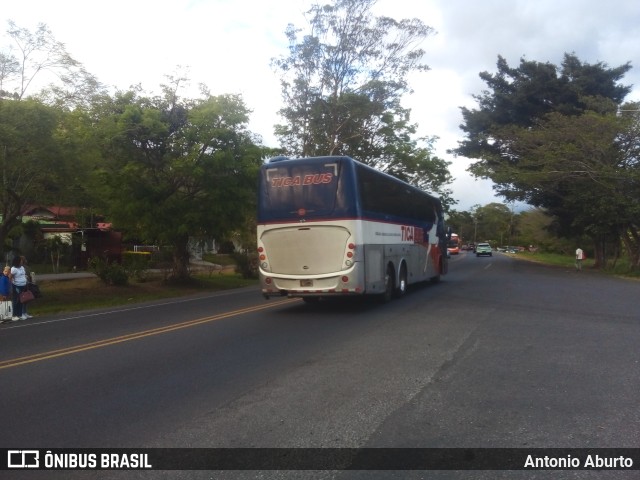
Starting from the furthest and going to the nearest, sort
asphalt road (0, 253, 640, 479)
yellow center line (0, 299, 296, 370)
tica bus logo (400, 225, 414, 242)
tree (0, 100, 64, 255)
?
tica bus logo (400, 225, 414, 242)
tree (0, 100, 64, 255)
yellow center line (0, 299, 296, 370)
asphalt road (0, 253, 640, 479)

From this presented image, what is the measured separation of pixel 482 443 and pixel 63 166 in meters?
15.1

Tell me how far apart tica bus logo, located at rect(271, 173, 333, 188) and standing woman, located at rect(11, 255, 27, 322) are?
693cm

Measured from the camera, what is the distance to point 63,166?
16594mm

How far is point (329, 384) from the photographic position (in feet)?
22.7

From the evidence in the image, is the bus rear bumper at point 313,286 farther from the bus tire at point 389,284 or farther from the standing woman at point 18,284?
the standing woman at point 18,284

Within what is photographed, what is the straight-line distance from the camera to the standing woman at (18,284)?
14.6m

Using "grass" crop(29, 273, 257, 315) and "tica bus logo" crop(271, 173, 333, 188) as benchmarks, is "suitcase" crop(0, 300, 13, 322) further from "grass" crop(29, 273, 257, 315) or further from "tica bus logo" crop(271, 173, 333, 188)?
"tica bus logo" crop(271, 173, 333, 188)

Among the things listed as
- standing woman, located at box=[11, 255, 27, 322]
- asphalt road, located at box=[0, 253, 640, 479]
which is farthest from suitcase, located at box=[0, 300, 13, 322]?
asphalt road, located at box=[0, 253, 640, 479]

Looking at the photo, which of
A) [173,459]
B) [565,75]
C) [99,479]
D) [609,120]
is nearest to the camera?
[99,479]

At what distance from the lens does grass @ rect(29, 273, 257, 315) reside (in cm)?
1800

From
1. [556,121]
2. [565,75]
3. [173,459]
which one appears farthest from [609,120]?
[173,459]

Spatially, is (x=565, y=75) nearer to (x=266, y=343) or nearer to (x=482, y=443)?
(x=266, y=343)

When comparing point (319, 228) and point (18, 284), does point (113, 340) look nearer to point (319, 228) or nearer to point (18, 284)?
point (319, 228)

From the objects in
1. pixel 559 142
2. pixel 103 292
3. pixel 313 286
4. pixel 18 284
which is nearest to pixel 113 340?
pixel 313 286
